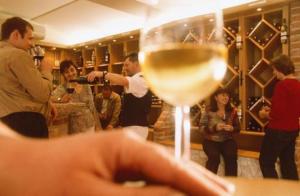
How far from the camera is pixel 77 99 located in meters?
2.89

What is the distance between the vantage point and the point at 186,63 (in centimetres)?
37

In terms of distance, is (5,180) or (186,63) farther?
(186,63)

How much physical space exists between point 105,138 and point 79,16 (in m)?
4.94

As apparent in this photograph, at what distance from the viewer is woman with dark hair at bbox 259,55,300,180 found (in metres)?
2.65

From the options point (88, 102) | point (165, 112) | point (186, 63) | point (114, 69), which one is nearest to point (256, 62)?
point (165, 112)

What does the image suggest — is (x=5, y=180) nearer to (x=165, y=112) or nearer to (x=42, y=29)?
(x=165, y=112)

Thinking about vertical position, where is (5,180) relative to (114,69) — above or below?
below

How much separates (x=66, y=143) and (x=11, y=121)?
167 centimetres

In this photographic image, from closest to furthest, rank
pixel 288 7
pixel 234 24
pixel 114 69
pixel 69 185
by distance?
pixel 69 185, pixel 288 7, pixel 234 24, pixel 114 69

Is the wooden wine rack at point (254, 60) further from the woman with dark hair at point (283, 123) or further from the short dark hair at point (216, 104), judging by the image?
the woman with dark hair at point (283, 123)

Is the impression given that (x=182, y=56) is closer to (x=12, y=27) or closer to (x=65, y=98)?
(x=12, y=27)

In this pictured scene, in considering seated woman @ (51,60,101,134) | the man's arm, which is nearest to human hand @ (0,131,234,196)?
the man's arm

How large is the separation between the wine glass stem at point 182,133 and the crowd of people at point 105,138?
30mm

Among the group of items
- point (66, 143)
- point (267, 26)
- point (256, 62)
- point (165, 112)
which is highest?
point (267, 26)
